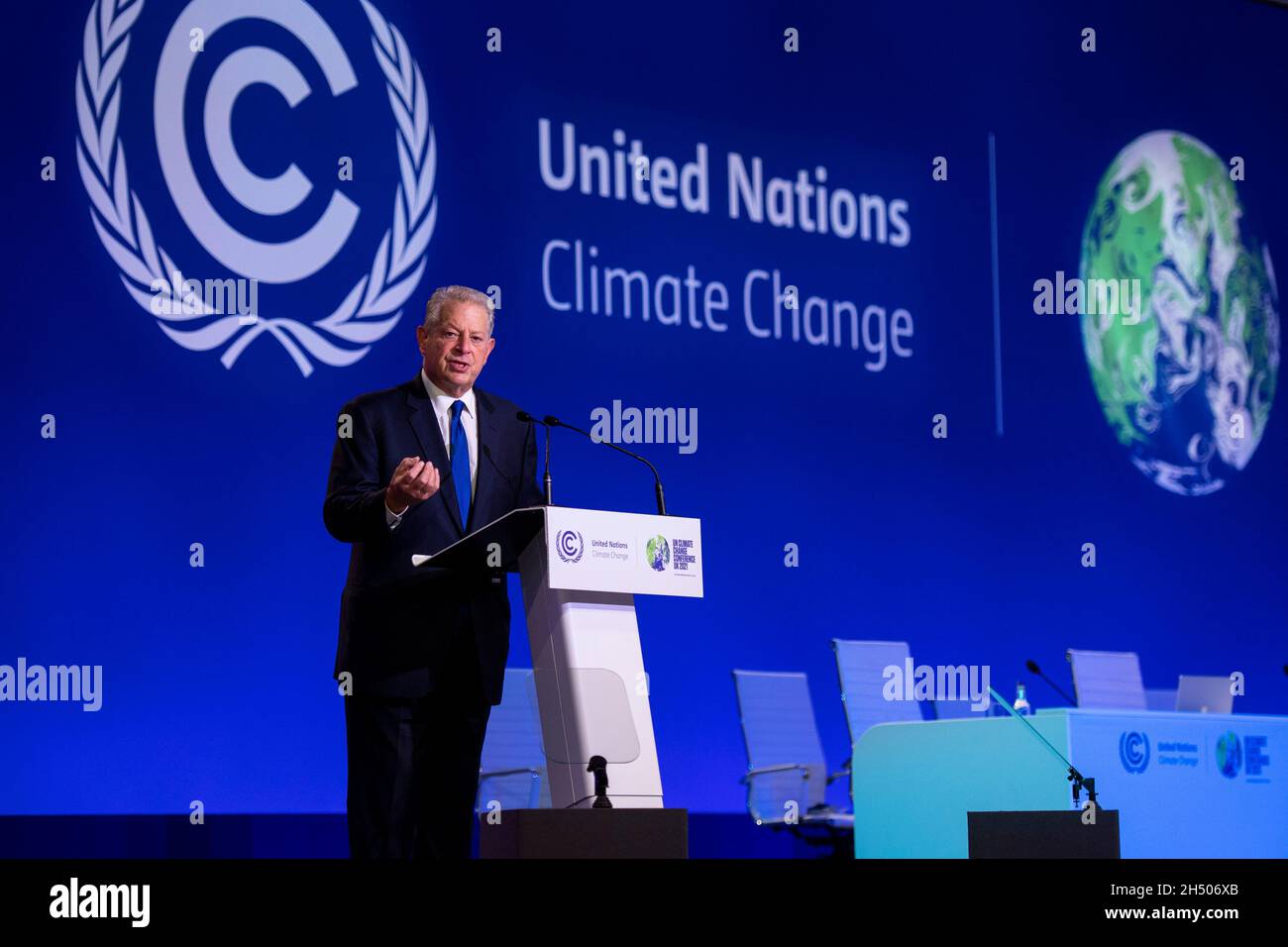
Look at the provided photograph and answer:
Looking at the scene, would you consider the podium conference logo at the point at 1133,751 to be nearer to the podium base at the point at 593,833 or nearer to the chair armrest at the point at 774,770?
the chair armrest at the point at 774,770

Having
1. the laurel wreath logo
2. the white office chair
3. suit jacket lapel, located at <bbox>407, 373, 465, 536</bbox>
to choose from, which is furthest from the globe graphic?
suit jacket lapel, located at <bbox>407, 373, 465, 536</bbox>

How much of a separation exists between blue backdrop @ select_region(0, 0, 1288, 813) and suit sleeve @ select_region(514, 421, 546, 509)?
244 centimetres

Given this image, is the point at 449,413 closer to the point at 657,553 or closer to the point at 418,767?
the point at 657,553

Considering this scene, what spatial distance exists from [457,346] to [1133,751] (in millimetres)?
3127

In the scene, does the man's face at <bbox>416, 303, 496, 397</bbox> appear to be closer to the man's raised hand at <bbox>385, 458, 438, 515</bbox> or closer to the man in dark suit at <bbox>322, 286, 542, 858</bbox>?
the man in dark suit at <bbox>322, 286, 542, 858</bbox>

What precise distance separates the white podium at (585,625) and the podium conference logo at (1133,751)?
254 cm

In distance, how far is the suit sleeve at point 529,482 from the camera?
3676 millimetres

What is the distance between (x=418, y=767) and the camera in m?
3.37

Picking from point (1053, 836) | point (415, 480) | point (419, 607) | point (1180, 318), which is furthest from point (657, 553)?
point (1180, 318)

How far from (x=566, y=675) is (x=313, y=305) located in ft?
10.3

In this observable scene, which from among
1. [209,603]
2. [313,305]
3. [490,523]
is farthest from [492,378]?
[490,523]

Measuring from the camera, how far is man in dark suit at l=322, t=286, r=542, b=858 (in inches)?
131

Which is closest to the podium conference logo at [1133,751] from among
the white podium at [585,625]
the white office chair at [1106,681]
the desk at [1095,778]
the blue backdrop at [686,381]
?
the desk at [1095,778]

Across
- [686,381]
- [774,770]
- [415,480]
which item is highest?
[686,381]
